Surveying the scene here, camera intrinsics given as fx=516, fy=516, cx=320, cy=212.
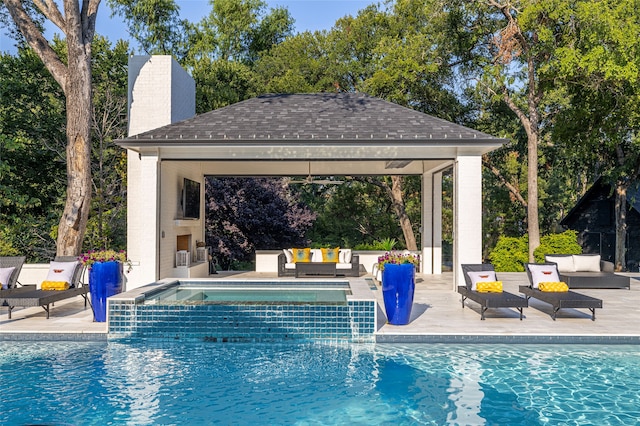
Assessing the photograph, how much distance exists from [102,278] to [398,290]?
16.0ft

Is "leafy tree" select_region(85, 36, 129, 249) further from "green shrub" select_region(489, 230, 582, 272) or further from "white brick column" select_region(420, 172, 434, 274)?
"green shrub" select_region(489, 230, 582, 272)

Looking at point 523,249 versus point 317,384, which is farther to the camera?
point 523,249

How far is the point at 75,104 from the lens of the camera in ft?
44.3

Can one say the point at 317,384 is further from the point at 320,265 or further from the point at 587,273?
the point at 587,273

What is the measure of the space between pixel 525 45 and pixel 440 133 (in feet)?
26.9

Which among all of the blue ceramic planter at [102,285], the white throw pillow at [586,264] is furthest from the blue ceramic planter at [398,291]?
the white throw pillow at [586,264]

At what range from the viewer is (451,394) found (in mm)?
5543

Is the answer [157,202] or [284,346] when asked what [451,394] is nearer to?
[284,346]

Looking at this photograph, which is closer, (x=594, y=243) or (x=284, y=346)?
(x=284, y=346)

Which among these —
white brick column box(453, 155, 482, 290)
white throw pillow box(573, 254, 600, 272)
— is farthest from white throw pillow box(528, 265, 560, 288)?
white throw pillow box(573, 254, 600, 272)

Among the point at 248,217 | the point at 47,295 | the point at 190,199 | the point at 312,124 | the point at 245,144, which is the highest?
the point at 312,124

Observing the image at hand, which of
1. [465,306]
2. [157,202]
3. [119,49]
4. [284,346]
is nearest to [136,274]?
[157,202]

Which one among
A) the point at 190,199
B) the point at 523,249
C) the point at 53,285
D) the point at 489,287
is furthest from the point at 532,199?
the point at 53,285

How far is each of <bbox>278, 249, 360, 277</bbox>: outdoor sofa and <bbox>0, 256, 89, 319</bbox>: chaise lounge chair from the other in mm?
5448
